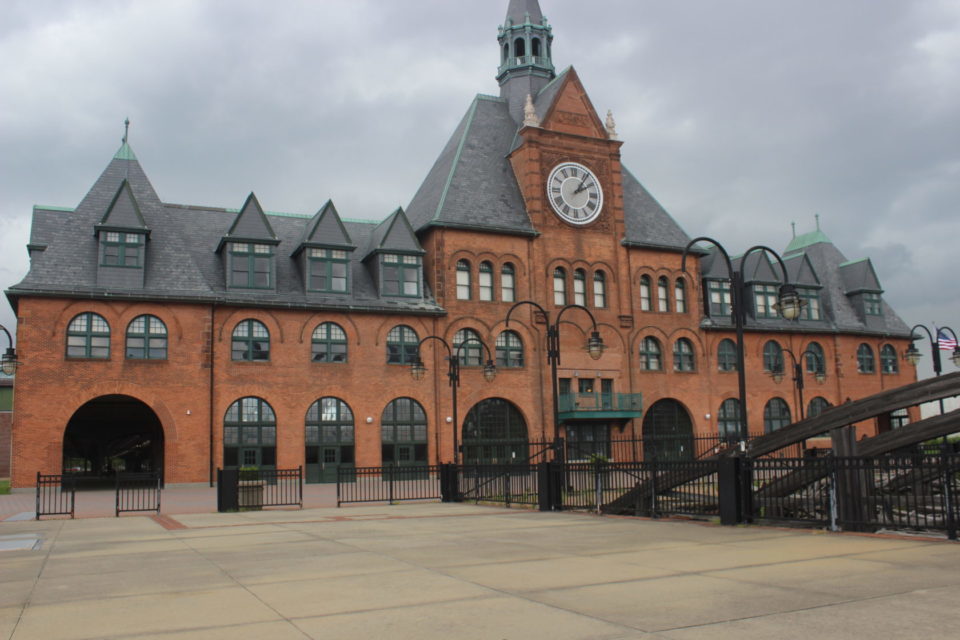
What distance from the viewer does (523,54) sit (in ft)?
183

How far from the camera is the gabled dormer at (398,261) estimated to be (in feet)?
144

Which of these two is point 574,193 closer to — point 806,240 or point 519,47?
point 519,47

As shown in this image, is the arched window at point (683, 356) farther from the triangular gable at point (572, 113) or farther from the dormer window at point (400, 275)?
the dormer window at point (400, 275)

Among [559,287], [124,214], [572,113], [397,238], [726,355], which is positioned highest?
[572,113]

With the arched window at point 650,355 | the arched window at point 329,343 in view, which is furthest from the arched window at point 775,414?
the arched window at point 329,343

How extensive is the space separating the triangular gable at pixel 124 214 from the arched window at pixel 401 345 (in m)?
12.6

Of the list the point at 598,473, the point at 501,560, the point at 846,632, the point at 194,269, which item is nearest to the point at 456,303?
the point at 194,269

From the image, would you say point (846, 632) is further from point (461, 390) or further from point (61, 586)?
point (461, 390)

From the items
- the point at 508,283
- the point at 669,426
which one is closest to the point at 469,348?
the point at 508,283

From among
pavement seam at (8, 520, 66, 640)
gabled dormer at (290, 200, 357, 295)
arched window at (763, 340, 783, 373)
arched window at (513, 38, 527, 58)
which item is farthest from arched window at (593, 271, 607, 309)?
pavement seam at (8, 520, 66, 640)

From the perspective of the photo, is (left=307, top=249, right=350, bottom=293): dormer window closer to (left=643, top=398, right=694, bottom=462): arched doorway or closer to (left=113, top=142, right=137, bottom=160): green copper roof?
(left=113, top=142, right=137, bottom=160): green copper roof

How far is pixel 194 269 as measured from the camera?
3953cm

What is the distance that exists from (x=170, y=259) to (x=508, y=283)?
17.3 meters

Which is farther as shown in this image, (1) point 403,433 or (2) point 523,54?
(2) point 523,54
